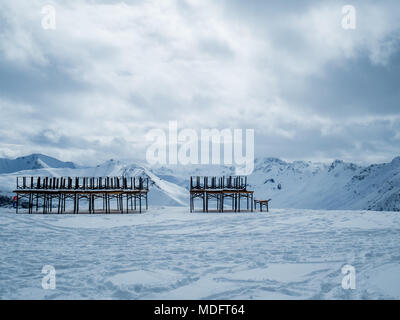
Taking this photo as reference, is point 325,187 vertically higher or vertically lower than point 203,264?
lower

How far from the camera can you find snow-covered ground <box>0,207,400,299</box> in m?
7.51

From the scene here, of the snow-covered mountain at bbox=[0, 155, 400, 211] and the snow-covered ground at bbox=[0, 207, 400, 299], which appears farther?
the snow-covered mountain at bbox=[0, 155, 400, 211]

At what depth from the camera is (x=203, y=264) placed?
32.8 ft

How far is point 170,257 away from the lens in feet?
36.4

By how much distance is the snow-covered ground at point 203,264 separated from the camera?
296 inches

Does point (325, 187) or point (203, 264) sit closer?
point (203, 264)

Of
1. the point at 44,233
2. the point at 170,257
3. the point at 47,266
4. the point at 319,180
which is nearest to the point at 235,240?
the point at 170,257

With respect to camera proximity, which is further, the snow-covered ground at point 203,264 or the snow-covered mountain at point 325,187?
the snow-covered mountain at point 325,187
